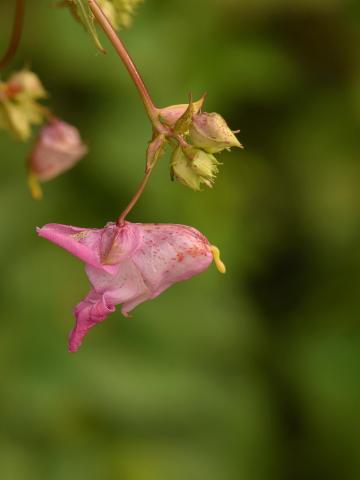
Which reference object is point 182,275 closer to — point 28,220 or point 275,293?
point 28,220

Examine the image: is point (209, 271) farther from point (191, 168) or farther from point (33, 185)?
point (191, 168)

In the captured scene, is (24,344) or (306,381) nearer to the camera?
(24,344)

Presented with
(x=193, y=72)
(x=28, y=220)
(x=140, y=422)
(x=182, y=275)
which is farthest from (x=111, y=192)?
(x=182, y=275)

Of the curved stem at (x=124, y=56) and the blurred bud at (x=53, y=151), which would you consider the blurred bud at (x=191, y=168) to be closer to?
the curved stem at (x=124, y=56)

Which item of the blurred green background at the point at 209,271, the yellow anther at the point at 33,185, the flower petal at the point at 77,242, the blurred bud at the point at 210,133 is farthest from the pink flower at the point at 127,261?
the blurred green background at the point at 209,271

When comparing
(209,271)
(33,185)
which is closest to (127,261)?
(33,185)

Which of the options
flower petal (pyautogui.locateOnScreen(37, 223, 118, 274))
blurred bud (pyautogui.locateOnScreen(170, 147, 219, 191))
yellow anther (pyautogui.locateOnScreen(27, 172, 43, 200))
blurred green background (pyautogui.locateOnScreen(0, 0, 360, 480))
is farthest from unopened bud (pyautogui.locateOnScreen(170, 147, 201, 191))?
blurred green background (pyautogui.locateOnScreen(0, 0, 360, 480))

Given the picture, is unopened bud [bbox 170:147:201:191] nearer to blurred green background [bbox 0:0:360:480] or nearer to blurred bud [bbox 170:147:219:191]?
blurred bud [bbox 170:147:219:191]
